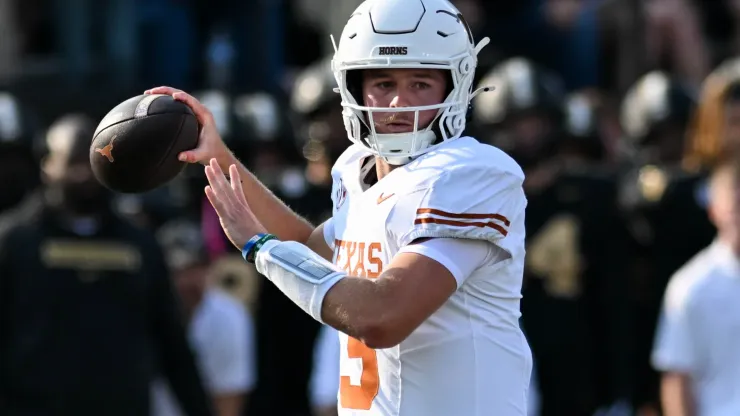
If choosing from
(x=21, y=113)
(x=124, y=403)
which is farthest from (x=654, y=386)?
(x=21, y=113)

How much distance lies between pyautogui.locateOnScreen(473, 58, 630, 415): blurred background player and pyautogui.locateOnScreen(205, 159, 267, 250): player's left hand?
4.62 metres

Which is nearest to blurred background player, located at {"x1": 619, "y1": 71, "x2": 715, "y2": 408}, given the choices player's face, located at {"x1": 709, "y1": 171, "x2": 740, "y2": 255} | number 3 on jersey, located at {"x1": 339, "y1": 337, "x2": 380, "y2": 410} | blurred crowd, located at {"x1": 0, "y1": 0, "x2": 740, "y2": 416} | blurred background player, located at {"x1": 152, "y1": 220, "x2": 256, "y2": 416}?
blurred crowd, located at {"x1": 0, "y1": 0, "x2": 740, "y2": 416}

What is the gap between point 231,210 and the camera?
4137mm

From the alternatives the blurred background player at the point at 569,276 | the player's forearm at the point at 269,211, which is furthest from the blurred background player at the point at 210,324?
the player's forearm at the point at 269,211

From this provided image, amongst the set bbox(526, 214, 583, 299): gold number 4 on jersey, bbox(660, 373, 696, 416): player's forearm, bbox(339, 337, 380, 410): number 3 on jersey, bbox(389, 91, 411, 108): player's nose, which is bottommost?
bbox(526, 214, 583, 299): gold number 4 on jersey

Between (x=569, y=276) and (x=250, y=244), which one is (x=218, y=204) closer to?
(x=250, y=244)

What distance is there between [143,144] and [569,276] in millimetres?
4899

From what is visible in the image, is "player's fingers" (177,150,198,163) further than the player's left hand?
Yes

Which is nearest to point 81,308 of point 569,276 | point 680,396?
point 680,396

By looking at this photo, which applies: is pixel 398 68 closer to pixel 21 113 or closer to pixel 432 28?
pixel 432 28

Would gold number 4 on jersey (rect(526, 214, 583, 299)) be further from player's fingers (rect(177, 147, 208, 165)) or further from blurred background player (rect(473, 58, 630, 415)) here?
player's fingers (rect(177, 147, 208, 165))

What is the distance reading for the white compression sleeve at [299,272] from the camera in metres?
3.96

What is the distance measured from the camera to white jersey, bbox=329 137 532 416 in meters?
4.04

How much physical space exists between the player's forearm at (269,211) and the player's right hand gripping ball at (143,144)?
0.19 meters
